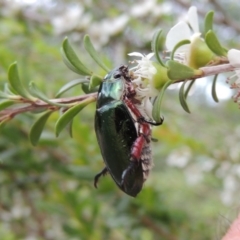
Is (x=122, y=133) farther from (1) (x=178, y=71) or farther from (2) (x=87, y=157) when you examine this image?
(2) (x=87, y=157)

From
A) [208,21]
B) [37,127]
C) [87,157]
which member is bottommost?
[87,157]

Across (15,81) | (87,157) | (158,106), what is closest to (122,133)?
(158,106)

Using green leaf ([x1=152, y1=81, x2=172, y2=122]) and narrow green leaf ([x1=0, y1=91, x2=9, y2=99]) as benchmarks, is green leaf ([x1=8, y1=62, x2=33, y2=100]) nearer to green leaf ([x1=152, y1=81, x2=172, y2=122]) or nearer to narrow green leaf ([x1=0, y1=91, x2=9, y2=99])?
narrow green leaf ([x1=0, y1=91, x2=9, y2=99])

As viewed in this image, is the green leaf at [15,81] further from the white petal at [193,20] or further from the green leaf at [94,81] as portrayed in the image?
the white petal at [193,20]

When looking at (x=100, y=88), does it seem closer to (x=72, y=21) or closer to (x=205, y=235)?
(x=205, y=235)

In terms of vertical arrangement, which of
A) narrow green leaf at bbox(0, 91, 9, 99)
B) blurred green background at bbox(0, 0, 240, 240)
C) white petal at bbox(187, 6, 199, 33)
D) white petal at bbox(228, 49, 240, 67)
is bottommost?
blurred green background at bbox(0, 0, 240, 240)

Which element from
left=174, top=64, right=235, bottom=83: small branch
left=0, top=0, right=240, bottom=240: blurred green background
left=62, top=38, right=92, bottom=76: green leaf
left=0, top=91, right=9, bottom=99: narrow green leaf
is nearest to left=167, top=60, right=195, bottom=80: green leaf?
left=174, top=64, right=235, bottom=83: small branch
